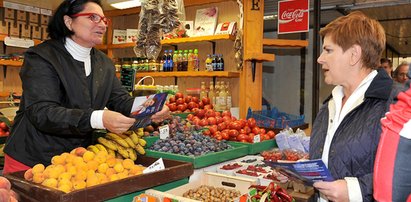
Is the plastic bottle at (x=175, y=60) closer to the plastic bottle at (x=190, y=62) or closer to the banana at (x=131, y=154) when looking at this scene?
the plastic bottle at (x=190, y=62)

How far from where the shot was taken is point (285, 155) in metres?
3.02

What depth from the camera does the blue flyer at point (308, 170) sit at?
64.4 inches

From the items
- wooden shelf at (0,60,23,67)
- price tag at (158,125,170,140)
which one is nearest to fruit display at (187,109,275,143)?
price tag at (158,125,170,140)

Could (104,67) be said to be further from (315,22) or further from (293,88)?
(293,88)

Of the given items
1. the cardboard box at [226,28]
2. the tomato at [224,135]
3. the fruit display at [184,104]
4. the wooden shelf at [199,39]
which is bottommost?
the tomato at [224,135]

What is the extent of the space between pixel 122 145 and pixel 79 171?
64cm

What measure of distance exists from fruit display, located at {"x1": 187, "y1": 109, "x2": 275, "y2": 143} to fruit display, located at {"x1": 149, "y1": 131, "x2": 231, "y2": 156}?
0.41 m

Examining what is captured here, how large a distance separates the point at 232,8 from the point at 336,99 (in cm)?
373

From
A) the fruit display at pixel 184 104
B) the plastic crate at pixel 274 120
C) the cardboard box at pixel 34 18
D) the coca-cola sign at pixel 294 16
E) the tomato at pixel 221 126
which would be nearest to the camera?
the tomato at pixel 221 126

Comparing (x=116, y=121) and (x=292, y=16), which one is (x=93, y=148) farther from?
(x=292, y=16)

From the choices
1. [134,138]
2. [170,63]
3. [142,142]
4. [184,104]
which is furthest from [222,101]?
[134,138]

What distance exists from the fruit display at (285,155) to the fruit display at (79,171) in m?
1.27

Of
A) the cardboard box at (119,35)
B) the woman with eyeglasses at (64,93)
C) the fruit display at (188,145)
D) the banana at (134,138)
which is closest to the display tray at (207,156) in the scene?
the fruit display at (188,145)

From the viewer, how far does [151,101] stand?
6.52 ft
